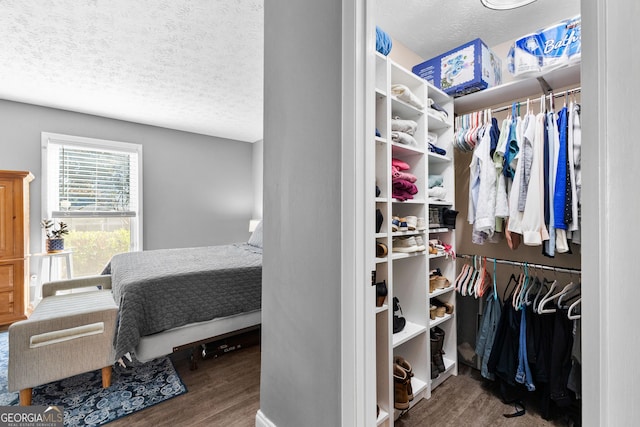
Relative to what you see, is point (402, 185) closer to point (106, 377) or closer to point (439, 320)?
point (439, 320)

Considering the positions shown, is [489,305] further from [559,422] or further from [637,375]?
[637,375]

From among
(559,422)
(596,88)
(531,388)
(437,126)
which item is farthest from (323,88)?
(559,422)

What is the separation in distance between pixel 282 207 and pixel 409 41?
1726mm

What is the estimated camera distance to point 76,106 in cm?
352

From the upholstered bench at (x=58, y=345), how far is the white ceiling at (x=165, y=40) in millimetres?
1927

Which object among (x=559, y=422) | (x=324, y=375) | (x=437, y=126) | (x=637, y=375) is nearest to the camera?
(x=637, y=375)

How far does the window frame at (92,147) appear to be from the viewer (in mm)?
3551

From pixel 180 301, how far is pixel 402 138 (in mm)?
1882

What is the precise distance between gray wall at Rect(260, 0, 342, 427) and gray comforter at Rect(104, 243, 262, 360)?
0.99 metres

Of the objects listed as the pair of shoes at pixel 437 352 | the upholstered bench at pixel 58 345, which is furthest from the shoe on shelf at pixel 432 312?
the upholstered bench at pixel 58 345

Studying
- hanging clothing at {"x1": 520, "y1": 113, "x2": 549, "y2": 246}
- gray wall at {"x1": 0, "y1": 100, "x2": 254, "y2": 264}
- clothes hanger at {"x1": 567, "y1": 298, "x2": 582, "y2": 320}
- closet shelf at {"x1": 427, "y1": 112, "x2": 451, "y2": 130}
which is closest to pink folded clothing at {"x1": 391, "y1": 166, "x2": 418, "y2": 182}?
closet shelf at {"x1": 427, "y1": 112, "x2": 451, "y2": 130}

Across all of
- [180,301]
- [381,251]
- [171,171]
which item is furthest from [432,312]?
[171,171]

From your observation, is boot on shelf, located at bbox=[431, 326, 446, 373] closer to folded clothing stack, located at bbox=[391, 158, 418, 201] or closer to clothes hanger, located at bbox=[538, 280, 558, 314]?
clothes hanger, located at bbox=[538, 280, 558, 314]

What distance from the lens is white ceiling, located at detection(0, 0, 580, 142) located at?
1.86 metres
